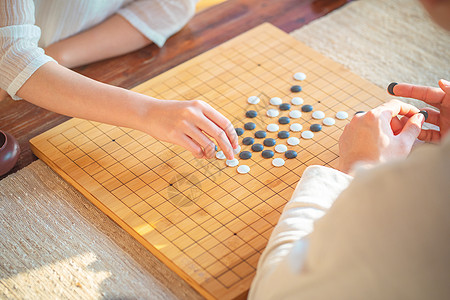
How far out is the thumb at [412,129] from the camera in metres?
1.12

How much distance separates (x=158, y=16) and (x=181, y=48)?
0.39 feet

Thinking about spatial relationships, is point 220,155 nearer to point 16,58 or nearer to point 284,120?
point 284,120

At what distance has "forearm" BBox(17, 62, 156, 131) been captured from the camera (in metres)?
1.23

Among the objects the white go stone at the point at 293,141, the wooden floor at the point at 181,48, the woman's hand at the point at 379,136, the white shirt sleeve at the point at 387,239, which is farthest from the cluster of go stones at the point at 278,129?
the white shirt sleeve at the point at 387,239

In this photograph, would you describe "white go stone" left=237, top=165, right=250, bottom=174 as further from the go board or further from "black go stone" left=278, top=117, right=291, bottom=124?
"black go stone" left=278, top=117, right=291, bottom=124

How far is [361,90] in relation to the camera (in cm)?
145

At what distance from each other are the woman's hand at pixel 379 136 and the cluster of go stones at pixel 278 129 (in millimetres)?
163

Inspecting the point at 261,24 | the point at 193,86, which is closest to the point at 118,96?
the point at 193,86

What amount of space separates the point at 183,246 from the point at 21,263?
32cm

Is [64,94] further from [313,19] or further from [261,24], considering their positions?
[313,19]

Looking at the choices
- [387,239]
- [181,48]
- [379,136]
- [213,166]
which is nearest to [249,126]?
[213,166]

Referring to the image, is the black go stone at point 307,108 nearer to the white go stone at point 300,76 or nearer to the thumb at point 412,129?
the white go stone at point 300,76

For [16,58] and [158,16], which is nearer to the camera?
[16,58]

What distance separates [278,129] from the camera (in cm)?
135
